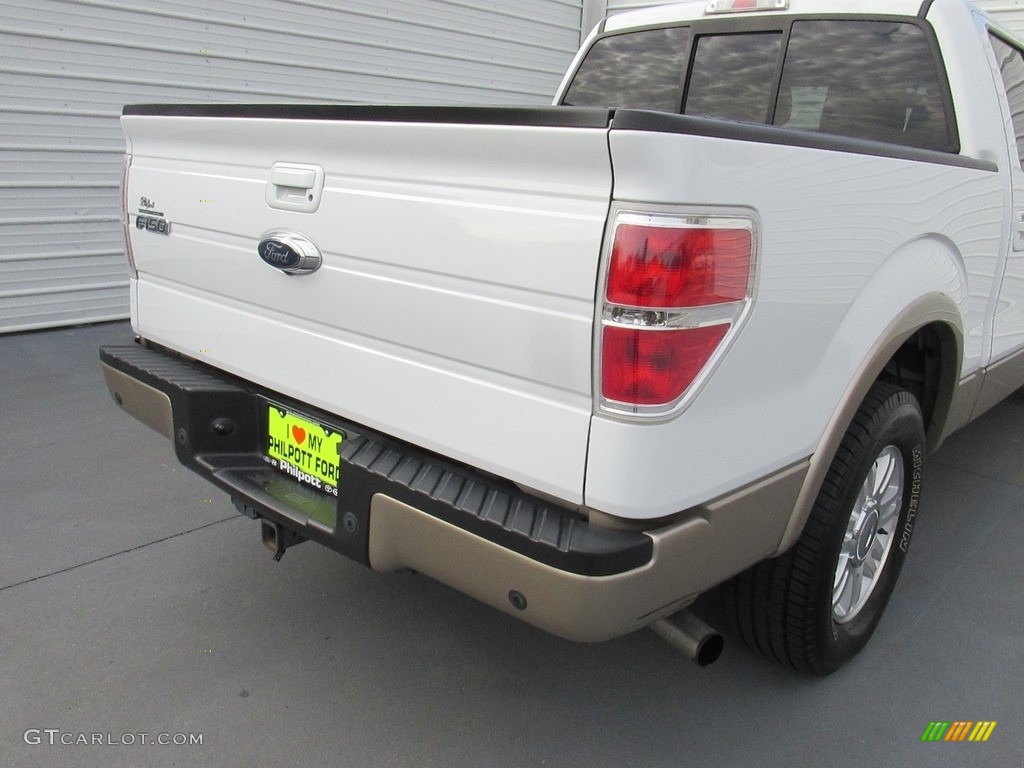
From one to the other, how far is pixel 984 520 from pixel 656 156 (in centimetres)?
302

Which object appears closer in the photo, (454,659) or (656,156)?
(656,156)

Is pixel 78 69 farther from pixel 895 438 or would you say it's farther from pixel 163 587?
pixel 895 438

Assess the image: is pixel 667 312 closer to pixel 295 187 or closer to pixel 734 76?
pixel 295 187

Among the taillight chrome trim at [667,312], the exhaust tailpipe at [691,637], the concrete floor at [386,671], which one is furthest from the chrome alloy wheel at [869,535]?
the taillight chrome trim at [667,312]

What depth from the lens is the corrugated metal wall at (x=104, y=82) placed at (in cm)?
573

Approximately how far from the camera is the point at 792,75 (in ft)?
10.1

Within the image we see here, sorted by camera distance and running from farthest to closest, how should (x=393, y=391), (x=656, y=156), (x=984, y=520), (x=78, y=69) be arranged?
1. (x=78, y=69)
2. (x=984, y=520)
3. (x=393, y=391)
4. (x=656, y=156)

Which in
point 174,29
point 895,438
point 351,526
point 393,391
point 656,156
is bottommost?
point 351,526

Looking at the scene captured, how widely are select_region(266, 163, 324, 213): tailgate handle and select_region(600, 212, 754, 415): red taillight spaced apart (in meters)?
0.83

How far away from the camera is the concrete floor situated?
7.14 ft

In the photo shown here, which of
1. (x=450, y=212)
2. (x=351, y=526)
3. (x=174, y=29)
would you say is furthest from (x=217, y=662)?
(x=174, y=29)

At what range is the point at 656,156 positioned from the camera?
1.43 meters

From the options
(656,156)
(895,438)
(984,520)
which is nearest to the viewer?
(656,156)

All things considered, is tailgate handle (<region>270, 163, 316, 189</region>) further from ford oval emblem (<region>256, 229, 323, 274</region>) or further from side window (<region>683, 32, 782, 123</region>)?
side window (<region>683, 32, 782, 123</region>)
